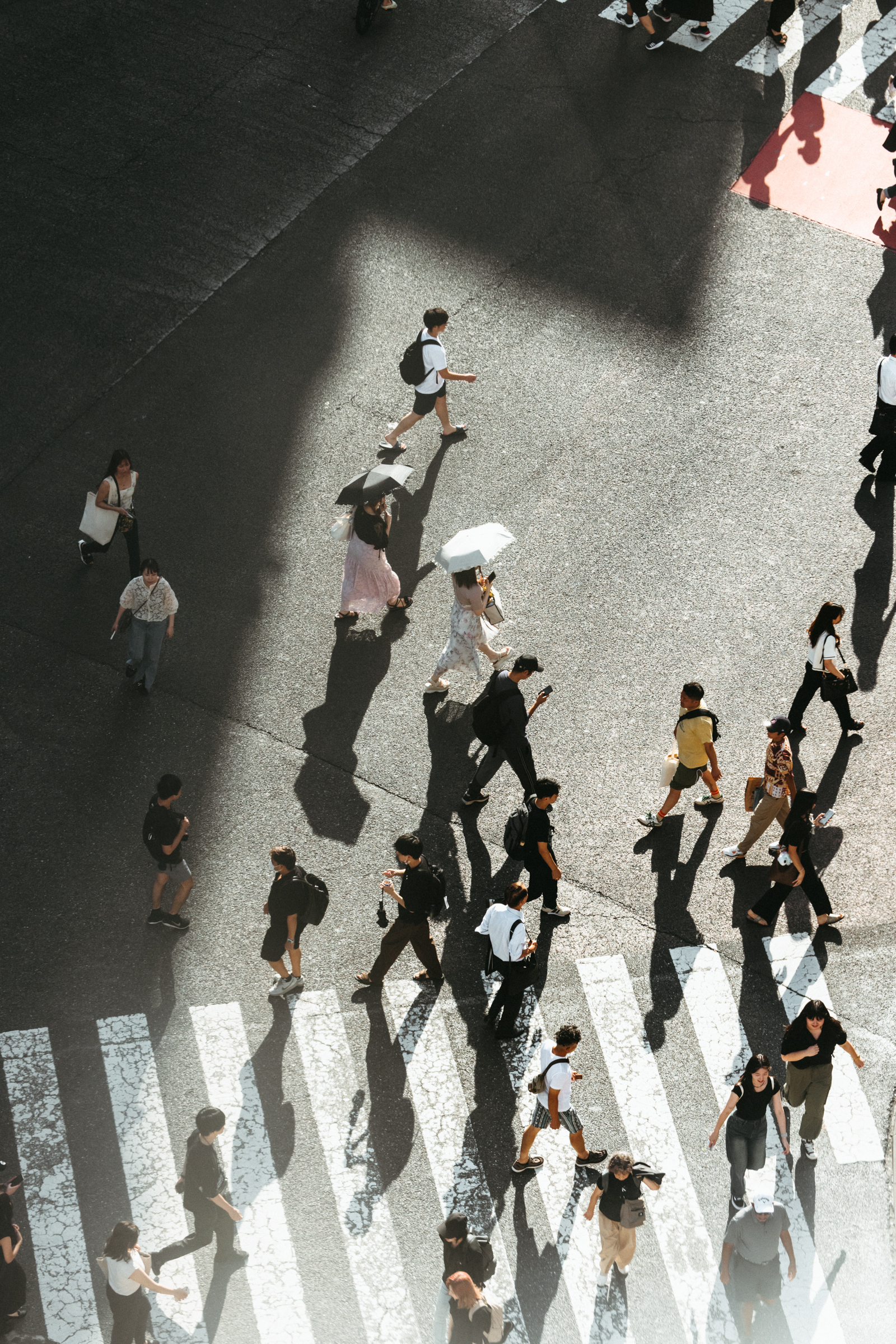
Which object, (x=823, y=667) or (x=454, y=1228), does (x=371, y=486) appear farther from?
(x=454, y=1228)

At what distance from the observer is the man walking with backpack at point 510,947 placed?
444 inches

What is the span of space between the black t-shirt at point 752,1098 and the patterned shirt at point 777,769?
2.96 metres

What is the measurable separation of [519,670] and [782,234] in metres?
9.56

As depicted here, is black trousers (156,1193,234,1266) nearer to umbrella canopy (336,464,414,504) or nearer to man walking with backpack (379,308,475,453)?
umbrella canopy (336,464,414,504)

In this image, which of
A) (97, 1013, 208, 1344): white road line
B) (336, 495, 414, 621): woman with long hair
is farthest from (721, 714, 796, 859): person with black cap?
(97, 1013, 208, 1344): white road line

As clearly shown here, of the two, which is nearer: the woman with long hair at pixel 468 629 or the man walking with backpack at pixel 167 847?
the man walking with backpack at pixel 167 847

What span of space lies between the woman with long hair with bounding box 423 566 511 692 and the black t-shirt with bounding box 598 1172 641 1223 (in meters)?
5.48

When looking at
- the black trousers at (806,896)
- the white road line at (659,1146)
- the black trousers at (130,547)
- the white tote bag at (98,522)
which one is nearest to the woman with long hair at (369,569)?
the black trousers at (130,547)

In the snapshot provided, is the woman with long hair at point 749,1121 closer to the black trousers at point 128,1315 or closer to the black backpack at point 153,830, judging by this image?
the black trousers at point 128,1315

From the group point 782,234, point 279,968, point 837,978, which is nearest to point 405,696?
point 279,968

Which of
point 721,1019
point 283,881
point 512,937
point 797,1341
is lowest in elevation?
point 797,1341

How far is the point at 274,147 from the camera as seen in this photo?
20438 millimetres

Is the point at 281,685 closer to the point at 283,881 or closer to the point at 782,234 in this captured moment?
the point at 283,881

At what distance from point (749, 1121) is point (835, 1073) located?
1.69 m
